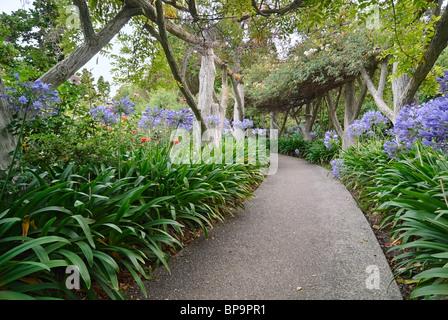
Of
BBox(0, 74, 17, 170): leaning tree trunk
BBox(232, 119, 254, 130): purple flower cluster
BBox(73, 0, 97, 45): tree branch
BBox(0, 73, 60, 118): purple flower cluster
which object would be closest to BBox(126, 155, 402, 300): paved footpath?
BBox(0, 74, 17, 170): leaning tree trunk

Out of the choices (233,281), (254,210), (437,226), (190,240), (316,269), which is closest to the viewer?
(437,226)

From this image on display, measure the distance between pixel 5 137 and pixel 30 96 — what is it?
34cm

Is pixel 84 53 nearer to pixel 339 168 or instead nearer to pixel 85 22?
pixel 85 22

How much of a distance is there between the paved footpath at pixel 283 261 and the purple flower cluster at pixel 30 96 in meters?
1.50

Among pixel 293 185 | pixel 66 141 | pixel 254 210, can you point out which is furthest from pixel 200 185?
pixel 293 185

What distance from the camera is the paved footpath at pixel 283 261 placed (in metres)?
1.49

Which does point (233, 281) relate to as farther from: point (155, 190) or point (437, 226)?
point (437, 226)

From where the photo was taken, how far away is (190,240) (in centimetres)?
217

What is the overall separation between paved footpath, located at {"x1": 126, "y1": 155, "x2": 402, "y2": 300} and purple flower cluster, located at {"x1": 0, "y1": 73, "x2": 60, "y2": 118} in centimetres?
150

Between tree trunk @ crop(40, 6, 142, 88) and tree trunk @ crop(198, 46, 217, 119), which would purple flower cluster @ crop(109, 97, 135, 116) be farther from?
tree trunk @ crop(198, 46, 217, 119)

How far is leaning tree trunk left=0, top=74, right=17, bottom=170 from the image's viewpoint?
5.07ft

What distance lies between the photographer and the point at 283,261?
6.15ft

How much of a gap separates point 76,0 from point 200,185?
82.8 inches
